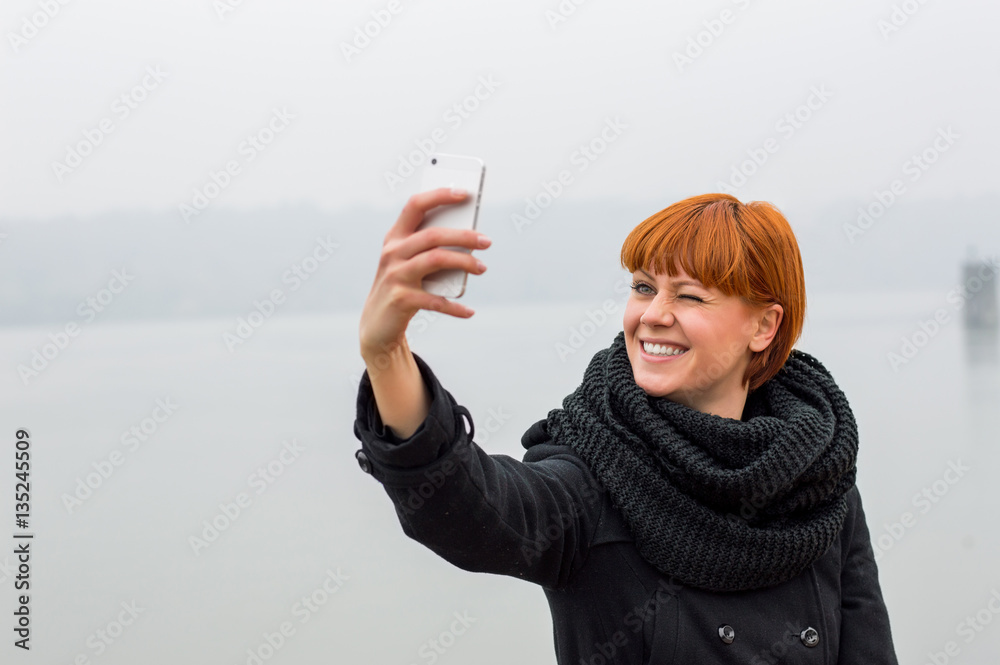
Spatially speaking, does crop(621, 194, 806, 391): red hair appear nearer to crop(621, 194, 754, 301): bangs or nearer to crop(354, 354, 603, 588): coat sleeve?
crop(621, 194, 754, 301): bangs

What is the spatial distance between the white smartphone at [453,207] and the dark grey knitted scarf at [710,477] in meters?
0.43

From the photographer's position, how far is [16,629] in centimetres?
225

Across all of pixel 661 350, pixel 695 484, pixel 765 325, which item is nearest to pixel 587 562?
pixel 695 484

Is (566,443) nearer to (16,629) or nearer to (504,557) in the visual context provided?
(504,557)

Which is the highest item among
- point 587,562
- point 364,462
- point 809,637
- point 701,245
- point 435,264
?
point 701,245

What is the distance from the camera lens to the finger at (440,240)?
77 cm

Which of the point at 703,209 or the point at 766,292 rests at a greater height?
the point at 703,209

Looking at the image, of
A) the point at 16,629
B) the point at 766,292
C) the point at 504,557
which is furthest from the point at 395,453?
the point at 16,629

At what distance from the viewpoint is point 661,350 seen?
45.7 inches

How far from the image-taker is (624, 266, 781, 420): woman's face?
114cm

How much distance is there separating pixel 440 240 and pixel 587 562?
0.53 metres

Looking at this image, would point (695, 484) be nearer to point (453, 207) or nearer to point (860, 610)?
point (860, 610)

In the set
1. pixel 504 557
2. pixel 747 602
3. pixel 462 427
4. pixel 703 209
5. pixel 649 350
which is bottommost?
pixel 747 602

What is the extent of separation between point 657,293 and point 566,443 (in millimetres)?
234
